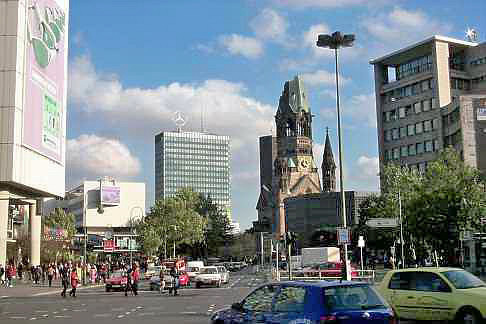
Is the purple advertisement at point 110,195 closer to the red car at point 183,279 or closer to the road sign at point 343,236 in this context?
the red car at point 183,279

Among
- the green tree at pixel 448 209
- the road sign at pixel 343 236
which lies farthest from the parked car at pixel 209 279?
the road sign at pixel 343 236

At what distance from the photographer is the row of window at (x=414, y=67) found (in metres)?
99.2

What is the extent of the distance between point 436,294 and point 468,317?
3.09ft

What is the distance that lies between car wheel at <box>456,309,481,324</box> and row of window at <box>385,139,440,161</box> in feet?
271

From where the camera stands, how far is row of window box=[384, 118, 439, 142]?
96562 mm

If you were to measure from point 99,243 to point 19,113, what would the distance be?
53.8 m

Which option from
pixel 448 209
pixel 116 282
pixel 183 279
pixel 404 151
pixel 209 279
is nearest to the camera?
pixel 116 282

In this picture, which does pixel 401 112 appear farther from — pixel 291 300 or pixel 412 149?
pixel 291 300

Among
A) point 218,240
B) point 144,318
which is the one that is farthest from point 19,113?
point 218,240

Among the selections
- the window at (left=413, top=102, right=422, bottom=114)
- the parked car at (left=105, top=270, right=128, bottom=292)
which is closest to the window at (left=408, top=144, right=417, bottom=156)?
the window at (left=413, top=102, right=422, bottom=114)

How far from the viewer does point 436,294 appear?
15.7 metres

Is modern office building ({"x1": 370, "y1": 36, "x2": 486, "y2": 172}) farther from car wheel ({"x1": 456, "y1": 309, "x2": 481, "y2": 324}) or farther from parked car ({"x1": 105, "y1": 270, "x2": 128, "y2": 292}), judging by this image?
car wheel ({"x1": 456, "y1": 309, "x2": 481, "y2": 324})

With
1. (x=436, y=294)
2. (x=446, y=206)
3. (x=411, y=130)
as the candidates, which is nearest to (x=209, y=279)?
(x=446, y=206)

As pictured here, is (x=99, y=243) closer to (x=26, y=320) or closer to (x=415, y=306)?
(x=26, y=320)
